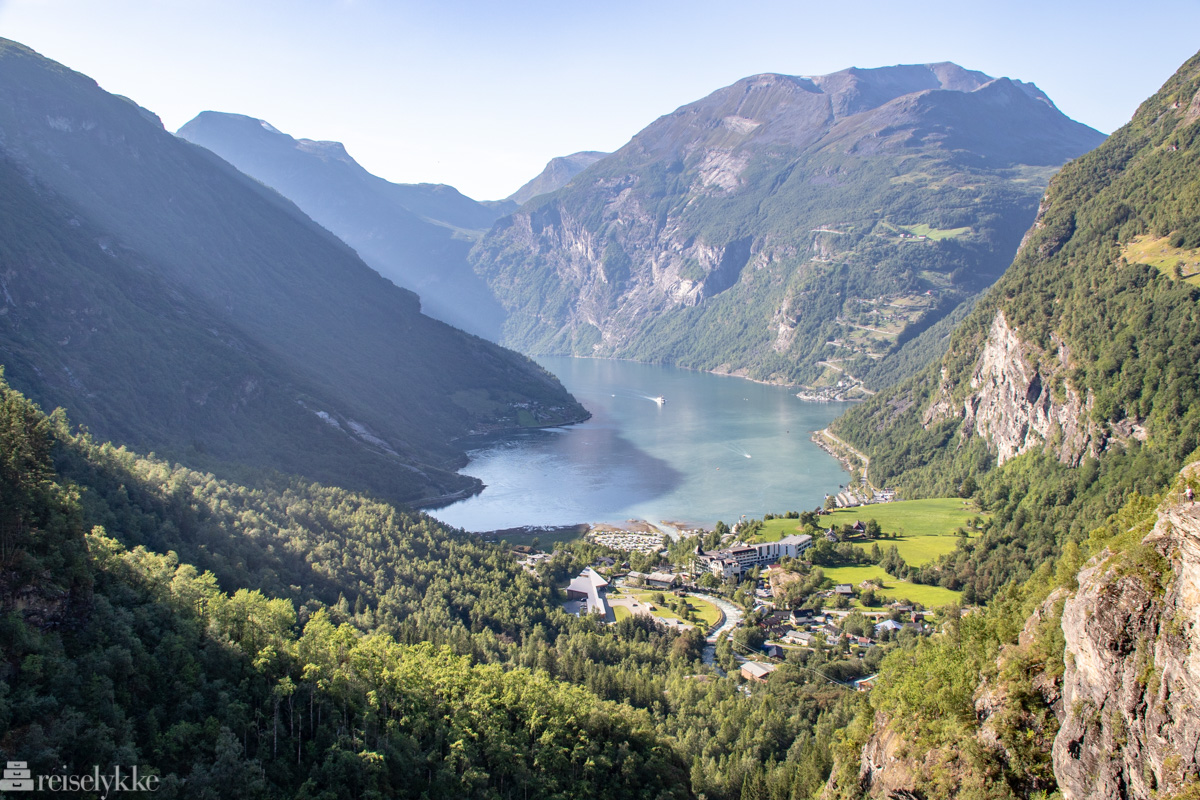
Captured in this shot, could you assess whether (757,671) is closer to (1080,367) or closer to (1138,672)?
(1138,672)

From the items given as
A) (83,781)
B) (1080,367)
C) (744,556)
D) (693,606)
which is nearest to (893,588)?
(744,556)

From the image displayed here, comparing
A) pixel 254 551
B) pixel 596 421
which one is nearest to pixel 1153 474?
pixel 254 551

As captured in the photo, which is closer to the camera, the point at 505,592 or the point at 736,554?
the point at 505,592

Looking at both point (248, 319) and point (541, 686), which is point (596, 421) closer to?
point (248, 319)

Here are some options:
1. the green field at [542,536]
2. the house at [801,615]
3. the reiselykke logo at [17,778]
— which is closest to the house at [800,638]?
the house at [801,615]

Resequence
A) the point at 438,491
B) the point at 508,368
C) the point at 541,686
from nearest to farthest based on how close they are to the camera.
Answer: the point at 541,686, the point at 438,491, the point at 508,368

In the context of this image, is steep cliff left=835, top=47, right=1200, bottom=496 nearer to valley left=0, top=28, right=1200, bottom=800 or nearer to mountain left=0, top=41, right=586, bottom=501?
valley left=0, top=28, right=1200, bottom=800
